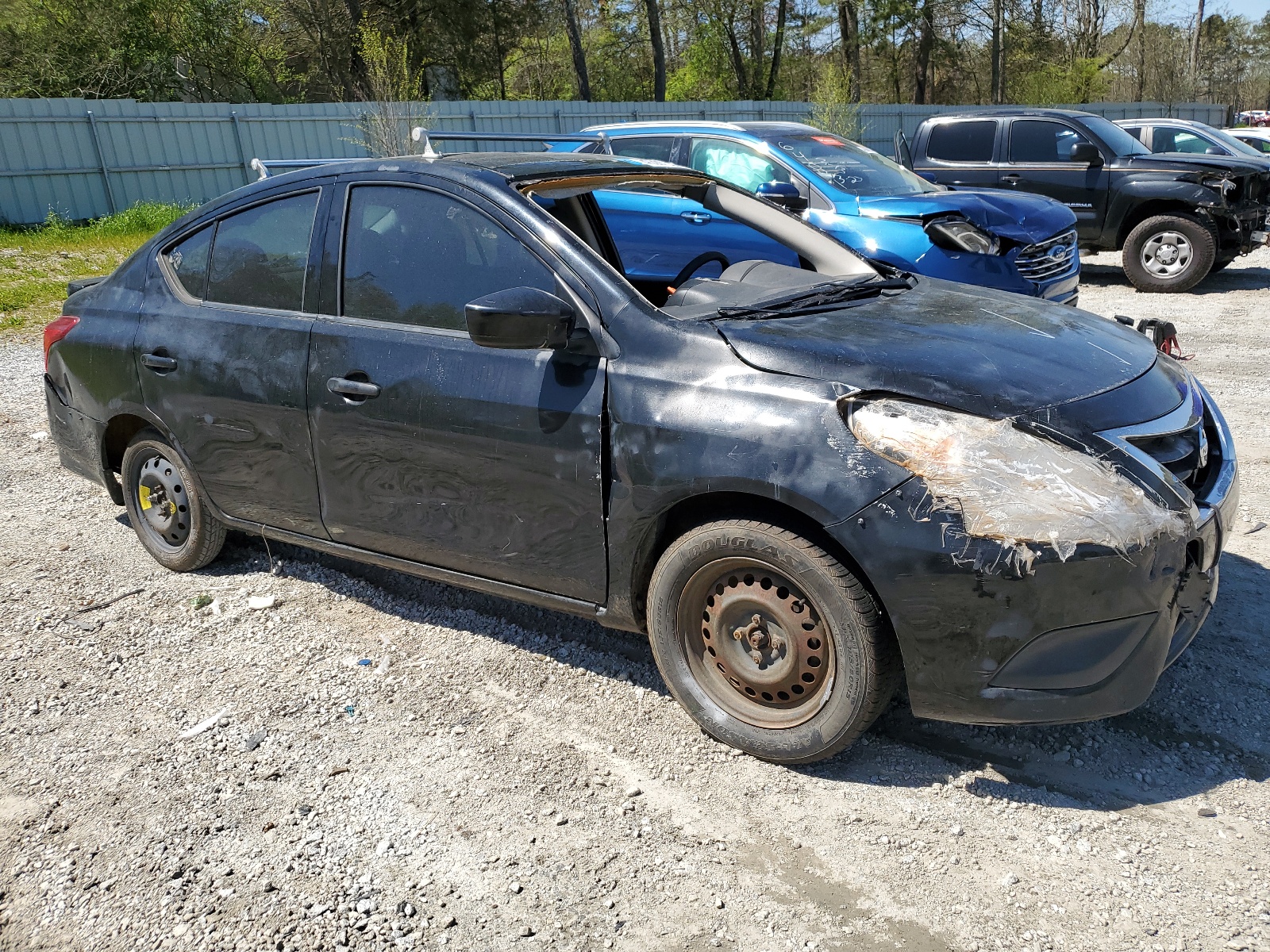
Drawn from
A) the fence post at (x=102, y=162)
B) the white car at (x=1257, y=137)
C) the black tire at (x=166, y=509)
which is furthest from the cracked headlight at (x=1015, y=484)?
the white car at (x=1257, y=137)

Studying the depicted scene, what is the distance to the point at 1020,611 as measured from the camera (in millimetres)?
2564

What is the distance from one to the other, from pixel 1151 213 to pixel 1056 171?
1134 millimetres

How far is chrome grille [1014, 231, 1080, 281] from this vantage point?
784cm

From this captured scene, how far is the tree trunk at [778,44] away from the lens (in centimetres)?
4264

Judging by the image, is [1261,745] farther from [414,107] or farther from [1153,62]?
[1153,62]

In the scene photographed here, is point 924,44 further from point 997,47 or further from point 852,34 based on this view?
point 997,47

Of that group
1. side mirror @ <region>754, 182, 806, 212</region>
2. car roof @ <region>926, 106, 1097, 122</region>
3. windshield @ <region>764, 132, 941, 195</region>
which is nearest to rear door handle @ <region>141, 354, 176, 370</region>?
side mirror @ <region>754, 182, 806, 212</region>

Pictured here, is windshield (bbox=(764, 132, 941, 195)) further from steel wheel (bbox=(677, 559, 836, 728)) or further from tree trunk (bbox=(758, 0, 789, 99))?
tree trunk (bbox=(758, 0, 789, 99))

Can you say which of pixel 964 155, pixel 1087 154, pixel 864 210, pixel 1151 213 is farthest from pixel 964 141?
pixel 864 210

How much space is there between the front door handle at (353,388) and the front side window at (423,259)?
0.77 ft

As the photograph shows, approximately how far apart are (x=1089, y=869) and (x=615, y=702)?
59.7 inches

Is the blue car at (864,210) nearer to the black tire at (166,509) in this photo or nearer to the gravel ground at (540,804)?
the black tire at (166,509)

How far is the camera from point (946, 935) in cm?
238

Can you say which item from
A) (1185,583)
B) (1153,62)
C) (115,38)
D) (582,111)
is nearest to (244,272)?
(1185,583)
